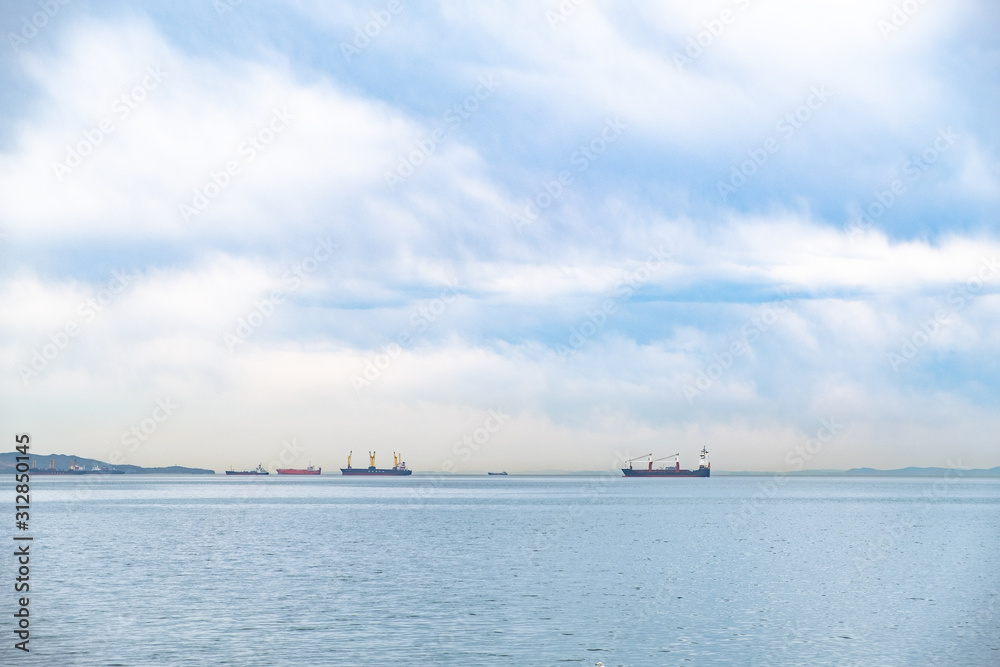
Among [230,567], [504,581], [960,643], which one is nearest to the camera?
[960,643]

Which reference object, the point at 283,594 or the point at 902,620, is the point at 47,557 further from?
the point at 902,620

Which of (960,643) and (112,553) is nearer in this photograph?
(960,643)

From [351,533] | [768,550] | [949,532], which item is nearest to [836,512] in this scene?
[949,532]

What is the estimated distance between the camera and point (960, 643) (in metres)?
40.3

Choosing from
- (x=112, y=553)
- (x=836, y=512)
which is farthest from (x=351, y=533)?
(x=836, y=512)

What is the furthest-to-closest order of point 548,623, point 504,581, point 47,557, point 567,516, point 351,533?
1. point 567,516
2. point 351,533
3. point 47,557
4. point 504,581
5. point 548,623

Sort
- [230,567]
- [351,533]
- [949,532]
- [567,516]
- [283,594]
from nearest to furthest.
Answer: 1. [283,594]
2. [230,567]
3. [351,533]
4. [949,532]
5. [567,516]

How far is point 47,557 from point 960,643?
65817 mm

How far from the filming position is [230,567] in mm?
66188

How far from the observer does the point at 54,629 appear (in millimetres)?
42625

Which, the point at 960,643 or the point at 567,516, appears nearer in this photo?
the point at 960,643

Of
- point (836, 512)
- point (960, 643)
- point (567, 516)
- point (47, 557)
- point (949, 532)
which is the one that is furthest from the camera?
point (836, 512)

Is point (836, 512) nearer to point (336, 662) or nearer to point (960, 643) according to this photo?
point (960, 643)

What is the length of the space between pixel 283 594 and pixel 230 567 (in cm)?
1507
